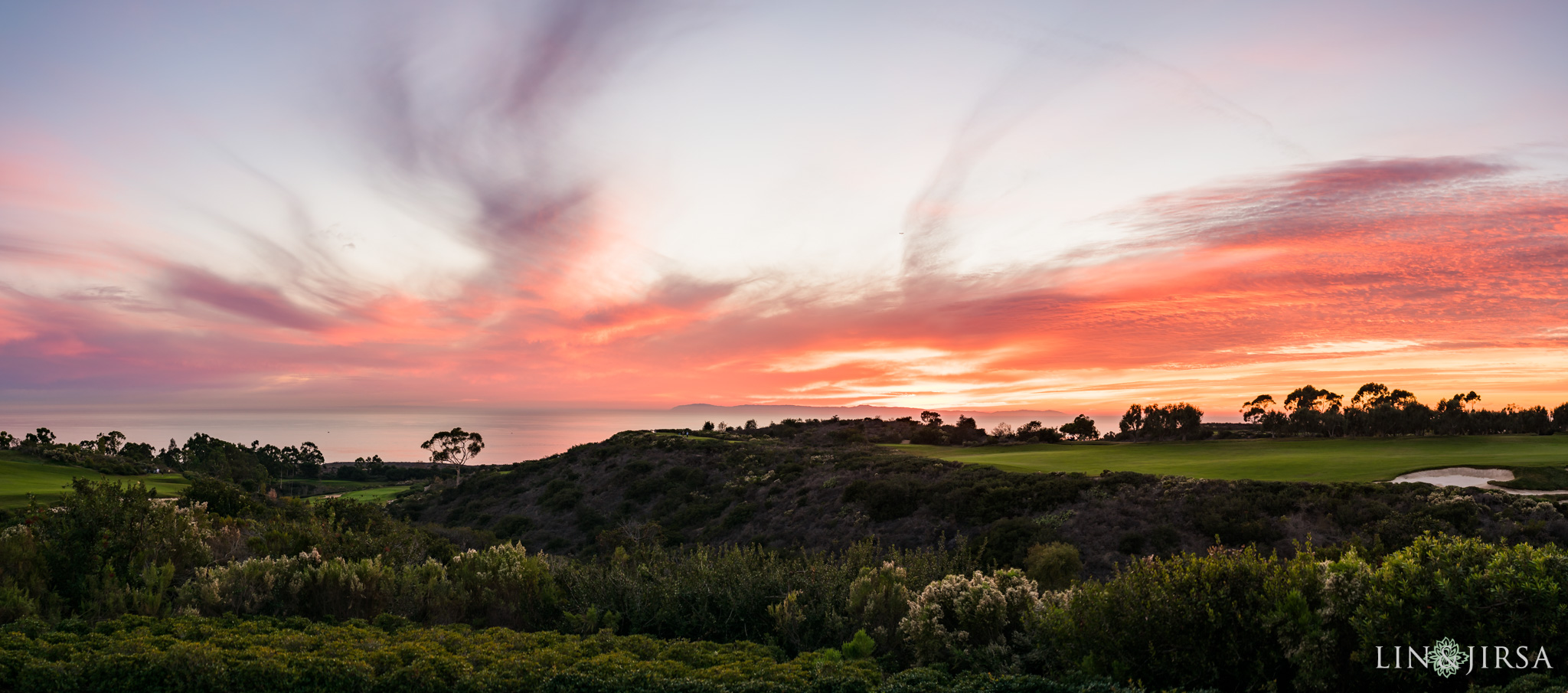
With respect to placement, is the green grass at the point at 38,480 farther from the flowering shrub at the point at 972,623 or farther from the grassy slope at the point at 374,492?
the flowering shrub at the point at 972,623

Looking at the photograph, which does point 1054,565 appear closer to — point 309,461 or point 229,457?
point 229,457

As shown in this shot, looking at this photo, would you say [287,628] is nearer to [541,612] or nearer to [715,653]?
[541,612]

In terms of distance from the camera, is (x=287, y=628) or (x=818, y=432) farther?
(x=818, y=432)

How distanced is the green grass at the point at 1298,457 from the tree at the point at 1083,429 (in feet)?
30.1

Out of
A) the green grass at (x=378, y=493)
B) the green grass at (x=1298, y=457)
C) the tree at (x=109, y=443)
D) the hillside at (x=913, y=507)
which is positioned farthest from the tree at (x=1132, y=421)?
the tree at (x=109, y=443)

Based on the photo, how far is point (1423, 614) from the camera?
13.6 feet

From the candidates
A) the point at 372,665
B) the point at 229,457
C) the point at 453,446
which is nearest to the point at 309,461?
the point at 453,446

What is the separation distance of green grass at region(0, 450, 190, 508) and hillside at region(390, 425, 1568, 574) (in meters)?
13.5

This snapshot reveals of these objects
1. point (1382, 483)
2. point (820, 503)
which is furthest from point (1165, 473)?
point (820, 503)

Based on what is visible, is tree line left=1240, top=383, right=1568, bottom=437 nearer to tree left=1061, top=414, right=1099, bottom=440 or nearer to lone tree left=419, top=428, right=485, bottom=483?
tree left=1061, top=414, right=1099, bottom=440

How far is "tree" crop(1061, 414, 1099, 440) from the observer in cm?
4621

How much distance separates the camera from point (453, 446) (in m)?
73.2

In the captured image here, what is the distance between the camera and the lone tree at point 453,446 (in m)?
72.8

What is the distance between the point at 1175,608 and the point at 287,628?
757 cm
